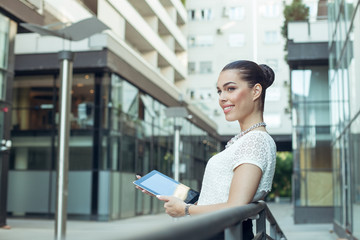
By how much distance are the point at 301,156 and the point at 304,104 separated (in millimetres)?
1730

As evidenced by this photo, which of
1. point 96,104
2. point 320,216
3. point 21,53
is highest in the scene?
point 21,53

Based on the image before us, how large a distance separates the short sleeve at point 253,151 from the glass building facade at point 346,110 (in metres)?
8.67

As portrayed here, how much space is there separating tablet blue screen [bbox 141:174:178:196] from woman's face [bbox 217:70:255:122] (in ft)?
1.18

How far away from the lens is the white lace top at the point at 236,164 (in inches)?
76.7

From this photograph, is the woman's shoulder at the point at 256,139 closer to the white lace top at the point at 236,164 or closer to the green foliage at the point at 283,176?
the white lace top at the point at 236,164

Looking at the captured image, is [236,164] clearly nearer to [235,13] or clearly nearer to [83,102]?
[83,102]

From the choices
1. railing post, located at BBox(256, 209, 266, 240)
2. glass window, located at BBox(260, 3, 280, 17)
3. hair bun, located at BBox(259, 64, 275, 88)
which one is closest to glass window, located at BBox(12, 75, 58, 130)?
railing post, located at BBox(256, 209, 266, 240)

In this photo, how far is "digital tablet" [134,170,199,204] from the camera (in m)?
2.21

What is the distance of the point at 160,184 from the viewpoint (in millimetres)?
2240

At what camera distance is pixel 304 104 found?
1922 centimetres

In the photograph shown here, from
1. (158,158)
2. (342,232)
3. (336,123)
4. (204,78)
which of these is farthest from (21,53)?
(204,78)

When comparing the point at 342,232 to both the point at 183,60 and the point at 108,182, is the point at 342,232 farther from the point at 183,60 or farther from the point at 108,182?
the point at 183,60

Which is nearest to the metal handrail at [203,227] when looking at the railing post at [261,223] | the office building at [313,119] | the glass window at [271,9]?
the railing post at [261,223]

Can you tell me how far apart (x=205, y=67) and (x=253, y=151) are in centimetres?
4166
